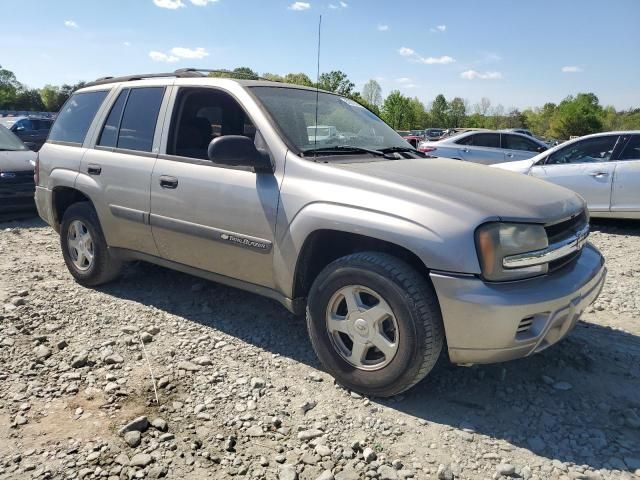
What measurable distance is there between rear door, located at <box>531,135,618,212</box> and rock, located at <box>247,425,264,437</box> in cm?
650

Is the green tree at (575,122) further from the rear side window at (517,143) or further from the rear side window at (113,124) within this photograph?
the rear side window at (113,124)

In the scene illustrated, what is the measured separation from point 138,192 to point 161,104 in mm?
706

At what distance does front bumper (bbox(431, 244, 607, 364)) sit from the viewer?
2.46 meters

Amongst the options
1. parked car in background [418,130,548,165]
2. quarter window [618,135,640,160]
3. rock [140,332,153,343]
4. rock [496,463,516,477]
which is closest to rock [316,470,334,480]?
rock [496,463,516,477]

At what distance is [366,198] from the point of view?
9.07 ft

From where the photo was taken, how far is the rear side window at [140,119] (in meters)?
3.92

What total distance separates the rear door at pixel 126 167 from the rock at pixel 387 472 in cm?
244

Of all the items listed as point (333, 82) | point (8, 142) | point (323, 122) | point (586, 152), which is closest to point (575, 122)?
point (333, 82)

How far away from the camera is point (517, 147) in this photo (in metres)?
11.9

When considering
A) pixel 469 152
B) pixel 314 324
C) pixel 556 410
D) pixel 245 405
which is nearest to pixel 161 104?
pixel 314 324

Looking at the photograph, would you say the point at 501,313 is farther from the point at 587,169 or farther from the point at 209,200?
the point at 587,169

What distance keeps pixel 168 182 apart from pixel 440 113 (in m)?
80.2

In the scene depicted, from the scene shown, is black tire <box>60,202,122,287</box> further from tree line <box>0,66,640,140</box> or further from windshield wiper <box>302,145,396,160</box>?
tree line <box>0,66,640,140</box>

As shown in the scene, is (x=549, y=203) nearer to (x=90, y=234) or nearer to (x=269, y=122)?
(x=269, y=122)
